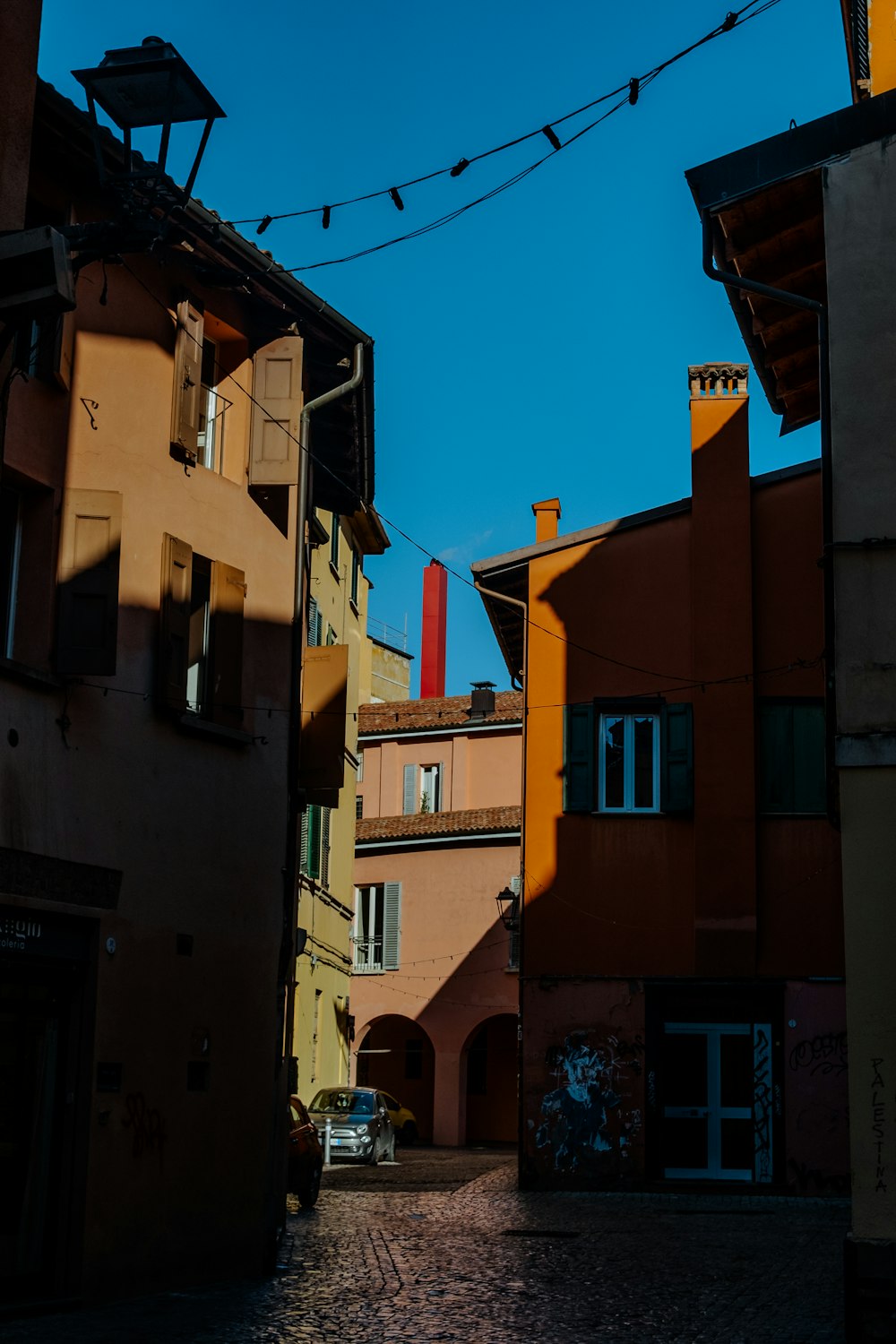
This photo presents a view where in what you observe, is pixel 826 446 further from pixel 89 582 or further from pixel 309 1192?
pixel 309 1192

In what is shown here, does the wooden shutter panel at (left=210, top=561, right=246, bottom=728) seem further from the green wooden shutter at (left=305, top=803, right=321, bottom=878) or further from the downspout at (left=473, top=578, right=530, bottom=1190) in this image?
the green wooden shutter at (left=305, top=803, right=321, bottom=878)

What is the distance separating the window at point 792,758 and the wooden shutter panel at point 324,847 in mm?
8440

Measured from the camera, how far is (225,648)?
14086 millimetres

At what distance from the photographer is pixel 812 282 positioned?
14086mm

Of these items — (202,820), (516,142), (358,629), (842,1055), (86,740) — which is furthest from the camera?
(358,629)

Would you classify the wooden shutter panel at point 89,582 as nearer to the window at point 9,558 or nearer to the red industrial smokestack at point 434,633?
the window at point 9,558

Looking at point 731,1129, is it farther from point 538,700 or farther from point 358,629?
point 358,629

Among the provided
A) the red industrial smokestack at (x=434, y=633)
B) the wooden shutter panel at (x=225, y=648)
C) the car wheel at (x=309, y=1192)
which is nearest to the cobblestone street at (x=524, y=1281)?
the car wheel at (x=309, y=1192)

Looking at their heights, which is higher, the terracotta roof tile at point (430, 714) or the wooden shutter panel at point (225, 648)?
the terracotta roof tile at point (430, 714)

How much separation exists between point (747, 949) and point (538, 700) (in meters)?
4.35

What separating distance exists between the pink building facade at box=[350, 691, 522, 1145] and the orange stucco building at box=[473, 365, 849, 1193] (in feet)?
50.2

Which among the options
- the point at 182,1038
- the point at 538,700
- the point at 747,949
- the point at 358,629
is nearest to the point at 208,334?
the point at 182,1038

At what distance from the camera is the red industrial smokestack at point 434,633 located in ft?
171

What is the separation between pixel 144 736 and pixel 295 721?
2.58 m
